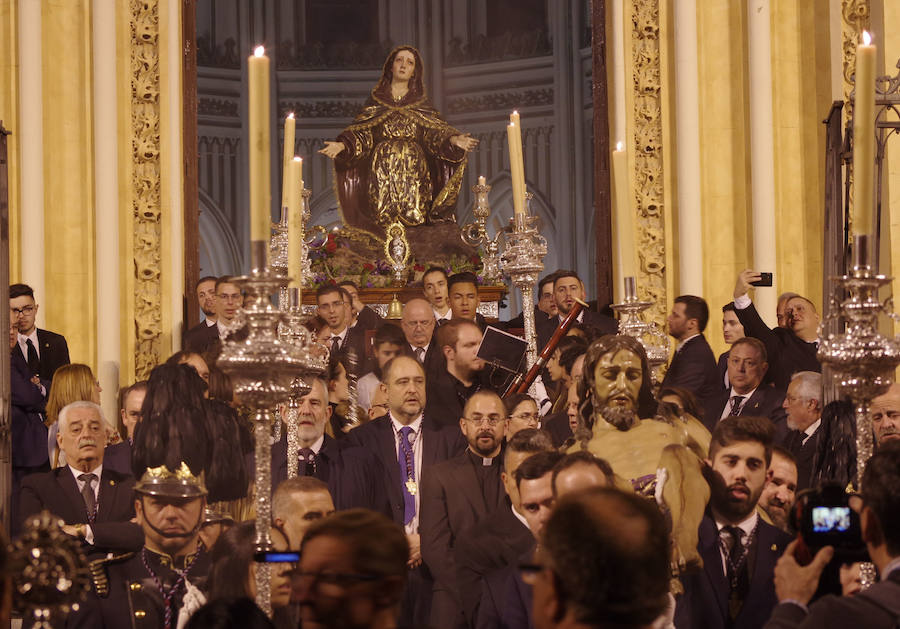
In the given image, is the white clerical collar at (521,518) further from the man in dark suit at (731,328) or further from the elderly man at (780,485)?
the man in dark suit at (731,328)

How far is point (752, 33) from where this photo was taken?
10023 mm

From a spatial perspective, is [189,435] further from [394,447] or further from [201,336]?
[201,336]

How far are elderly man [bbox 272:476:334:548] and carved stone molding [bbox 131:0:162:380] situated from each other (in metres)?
6.18

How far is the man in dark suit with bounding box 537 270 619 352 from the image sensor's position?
8.97 metres

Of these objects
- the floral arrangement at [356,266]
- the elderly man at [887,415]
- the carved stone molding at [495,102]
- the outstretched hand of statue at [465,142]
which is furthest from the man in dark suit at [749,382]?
the carved stone molding at [495,102]

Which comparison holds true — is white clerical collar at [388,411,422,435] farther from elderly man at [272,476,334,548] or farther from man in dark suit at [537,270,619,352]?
man in dark suit at [537,270,619,352]

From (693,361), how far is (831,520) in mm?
4761

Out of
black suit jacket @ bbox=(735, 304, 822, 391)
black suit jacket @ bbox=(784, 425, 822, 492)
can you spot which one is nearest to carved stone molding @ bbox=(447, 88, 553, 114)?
black suit jacket @ bbox=(735, 304, 822, 391)

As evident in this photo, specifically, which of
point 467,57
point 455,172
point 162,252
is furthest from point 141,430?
point 467,57

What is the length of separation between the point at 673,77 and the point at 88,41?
4237mm

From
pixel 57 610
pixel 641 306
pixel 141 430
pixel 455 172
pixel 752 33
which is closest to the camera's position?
pixel 57 610

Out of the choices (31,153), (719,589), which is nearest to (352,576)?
(719,589)

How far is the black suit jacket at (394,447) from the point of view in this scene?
6.40m

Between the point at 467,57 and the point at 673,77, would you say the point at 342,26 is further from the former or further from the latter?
the point at 673,77
